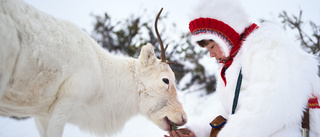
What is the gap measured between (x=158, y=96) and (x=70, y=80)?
932 mm

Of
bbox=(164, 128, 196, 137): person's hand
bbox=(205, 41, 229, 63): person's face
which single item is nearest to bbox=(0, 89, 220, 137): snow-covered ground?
bbox=(164, 128, 196, 137): person's hand

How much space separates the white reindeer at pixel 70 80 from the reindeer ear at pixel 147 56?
0.01 metres

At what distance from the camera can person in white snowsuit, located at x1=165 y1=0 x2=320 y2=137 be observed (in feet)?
3.74

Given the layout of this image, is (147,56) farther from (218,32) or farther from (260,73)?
(260,73)

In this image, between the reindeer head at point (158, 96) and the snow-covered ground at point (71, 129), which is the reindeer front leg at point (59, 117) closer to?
the reindeer head at point (158, 96)

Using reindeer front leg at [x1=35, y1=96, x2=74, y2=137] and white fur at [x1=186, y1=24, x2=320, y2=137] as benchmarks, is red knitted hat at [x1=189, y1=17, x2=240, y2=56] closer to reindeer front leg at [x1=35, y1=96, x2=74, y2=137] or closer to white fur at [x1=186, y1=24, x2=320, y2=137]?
white fur at [x1=186, y1=24, x2=320, y2=137]

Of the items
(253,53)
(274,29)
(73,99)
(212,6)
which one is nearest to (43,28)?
(73,99)

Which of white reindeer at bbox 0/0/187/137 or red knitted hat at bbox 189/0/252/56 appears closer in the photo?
white reindeer at bbox 0/0/187/137

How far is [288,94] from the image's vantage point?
3.72 feet

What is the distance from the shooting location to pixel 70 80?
1.65m

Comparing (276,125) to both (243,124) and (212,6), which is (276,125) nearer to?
(243,124)

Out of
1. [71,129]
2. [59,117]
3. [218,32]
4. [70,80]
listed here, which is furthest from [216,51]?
[71,129]

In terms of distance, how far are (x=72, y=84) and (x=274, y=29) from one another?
5.25 ft

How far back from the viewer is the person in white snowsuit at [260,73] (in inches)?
44.9
